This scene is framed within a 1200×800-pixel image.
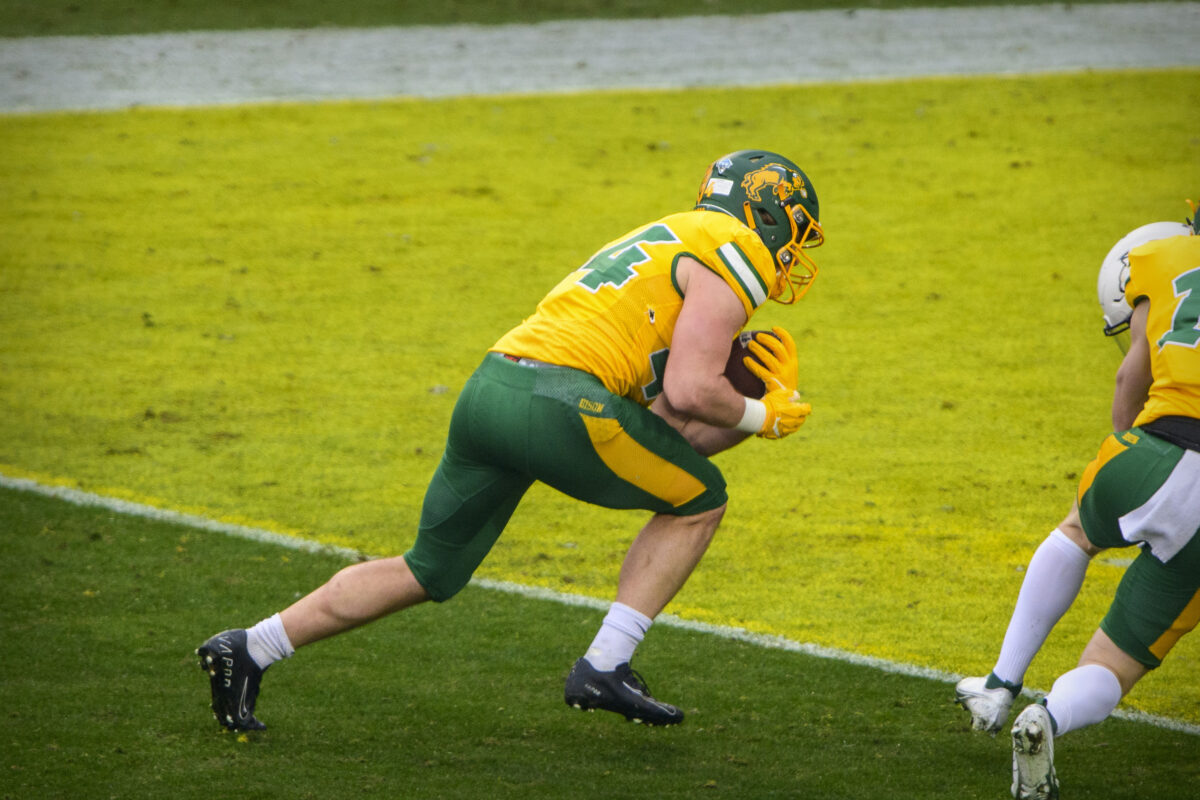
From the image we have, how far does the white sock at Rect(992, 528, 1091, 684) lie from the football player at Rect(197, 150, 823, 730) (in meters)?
0.86

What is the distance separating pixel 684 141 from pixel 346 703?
7659 mm

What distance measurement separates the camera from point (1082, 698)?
3.57 m

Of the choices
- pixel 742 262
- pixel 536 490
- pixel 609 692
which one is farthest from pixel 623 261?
pixel 536 490

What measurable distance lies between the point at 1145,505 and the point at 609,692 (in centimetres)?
150

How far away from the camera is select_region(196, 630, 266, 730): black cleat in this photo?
409 centimetres

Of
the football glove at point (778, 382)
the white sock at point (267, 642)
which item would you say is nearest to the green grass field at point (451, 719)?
the white sock at point (267, 642)

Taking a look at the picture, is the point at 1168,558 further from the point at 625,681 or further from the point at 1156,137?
the point at 1156,137

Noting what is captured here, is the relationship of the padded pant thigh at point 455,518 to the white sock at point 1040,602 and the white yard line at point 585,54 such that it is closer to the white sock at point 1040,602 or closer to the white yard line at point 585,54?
the white sock at point 1040,602

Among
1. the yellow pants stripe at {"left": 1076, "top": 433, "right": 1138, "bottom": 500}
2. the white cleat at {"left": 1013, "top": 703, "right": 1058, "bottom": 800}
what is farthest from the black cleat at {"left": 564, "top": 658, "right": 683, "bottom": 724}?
the yellow pants stripe at {"left": 1076, "top": 433, "right": 1138, "bottom": 500}

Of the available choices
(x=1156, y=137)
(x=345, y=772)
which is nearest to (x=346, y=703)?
(x=345, y=772)

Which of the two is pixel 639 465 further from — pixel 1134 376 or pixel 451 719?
pixel 1134 376

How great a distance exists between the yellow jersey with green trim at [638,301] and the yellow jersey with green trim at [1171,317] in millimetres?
994

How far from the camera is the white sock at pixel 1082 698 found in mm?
3547

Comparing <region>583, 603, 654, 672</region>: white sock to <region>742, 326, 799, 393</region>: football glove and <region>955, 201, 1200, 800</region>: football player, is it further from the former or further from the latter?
<region>955, 201, 1200, 800</region>: football player
